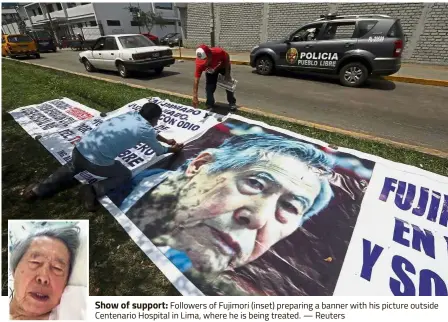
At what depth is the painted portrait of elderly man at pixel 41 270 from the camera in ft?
6.14

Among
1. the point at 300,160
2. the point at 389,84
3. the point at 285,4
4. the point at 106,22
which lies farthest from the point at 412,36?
the point at 106,22

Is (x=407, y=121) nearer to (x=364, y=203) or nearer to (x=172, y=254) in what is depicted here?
(x=364, y=203)

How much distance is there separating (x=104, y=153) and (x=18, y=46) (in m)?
18.6

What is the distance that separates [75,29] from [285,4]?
111 feet

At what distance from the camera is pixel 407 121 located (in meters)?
4.89

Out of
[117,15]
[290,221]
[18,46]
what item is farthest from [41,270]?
[117,15]

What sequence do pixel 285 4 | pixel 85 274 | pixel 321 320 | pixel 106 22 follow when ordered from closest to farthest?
pixel 321 320 < pixel 85 274 < pixel 285 4 < pixel 106 22

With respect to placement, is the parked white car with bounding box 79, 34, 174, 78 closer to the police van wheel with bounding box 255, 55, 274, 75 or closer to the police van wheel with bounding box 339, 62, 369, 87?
the police van wheel with bounding box 255, 55, 274, 75

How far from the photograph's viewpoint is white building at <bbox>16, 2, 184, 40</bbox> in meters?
31.7

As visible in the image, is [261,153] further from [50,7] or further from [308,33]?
[50,7]

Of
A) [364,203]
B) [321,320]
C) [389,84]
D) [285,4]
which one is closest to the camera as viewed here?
[321,320]

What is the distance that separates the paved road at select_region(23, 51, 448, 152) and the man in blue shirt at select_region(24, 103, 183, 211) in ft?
11.2

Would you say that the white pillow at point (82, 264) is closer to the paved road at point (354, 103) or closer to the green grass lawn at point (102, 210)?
the green grass lawn at point (102, 210)

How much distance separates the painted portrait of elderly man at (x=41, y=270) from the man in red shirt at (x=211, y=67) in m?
3.12
